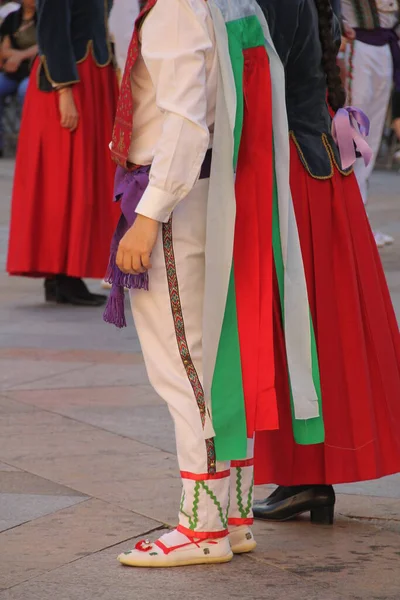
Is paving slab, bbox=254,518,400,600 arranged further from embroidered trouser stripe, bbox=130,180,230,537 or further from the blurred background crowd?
the blurred background crowd

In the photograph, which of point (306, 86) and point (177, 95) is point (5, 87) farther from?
point (177, 95)

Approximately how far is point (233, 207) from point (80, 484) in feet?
4.06

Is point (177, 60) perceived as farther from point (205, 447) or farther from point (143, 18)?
point (205, 447)

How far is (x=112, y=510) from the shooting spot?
148 inches

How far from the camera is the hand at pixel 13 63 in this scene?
13.7 m

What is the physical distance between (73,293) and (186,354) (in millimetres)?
3955

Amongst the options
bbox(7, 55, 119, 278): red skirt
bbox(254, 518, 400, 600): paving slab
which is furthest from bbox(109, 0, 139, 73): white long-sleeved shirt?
bbox(254, 518, 400, 600): paving slab

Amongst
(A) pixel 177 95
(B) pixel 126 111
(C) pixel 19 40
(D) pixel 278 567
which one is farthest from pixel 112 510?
(C) pixel 19 40

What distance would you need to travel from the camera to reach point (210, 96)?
3102 mm

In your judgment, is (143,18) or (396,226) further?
(396,226)

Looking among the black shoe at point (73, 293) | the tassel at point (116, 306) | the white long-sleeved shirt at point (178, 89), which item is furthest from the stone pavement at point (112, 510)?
the black shoe at point (73, 293)

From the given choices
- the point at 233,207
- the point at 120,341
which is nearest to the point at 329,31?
the point at 233,207

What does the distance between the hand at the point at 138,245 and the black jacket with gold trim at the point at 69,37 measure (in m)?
3.58

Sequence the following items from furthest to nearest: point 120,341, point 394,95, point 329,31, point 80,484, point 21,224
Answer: point 394,95, point 21,224, point 120,341, point 80,484, point 329,31
